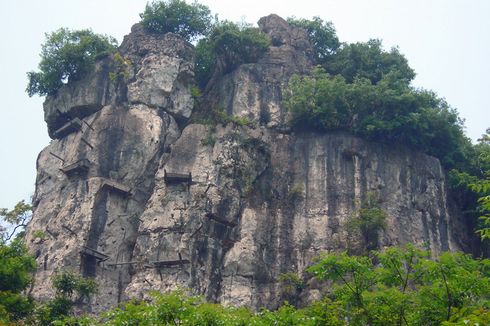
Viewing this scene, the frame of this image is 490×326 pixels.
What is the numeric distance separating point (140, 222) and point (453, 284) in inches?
556

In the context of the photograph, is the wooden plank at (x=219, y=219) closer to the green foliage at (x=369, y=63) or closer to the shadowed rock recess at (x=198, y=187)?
the shadowed rock recess at (x=198, y=187)

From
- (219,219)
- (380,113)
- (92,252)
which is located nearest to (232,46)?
(380,113)

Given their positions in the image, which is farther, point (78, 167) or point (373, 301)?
point (78, 167)

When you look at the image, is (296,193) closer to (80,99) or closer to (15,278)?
(80,99)

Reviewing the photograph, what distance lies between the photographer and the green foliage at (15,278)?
21469mm

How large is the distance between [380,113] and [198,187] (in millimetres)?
7648

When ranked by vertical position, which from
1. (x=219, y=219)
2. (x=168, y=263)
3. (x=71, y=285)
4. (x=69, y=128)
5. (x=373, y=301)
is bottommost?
(x=373, y=301)

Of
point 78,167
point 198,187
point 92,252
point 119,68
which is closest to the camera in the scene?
point 92,252

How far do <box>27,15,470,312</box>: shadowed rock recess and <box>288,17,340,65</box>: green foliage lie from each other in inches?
125

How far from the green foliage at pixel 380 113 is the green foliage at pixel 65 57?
27.0ft

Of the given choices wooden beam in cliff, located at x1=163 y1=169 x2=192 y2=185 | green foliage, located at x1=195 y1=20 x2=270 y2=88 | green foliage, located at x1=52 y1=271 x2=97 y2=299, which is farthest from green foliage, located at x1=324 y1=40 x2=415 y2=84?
green foliage, located at x1=52 y1=271 x2=97 y2=299

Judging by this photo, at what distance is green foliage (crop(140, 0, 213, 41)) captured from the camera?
32.6 metres

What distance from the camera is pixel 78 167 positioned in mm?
27328

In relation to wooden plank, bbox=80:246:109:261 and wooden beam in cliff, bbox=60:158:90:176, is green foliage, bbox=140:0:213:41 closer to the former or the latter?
wooden beam in cliff, bbox=60:158:90:176
